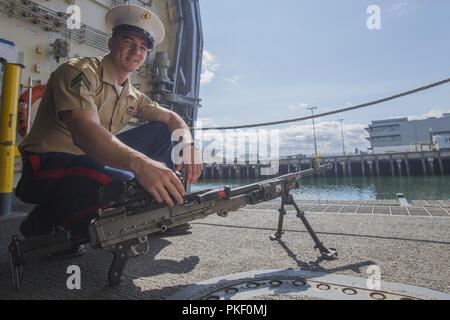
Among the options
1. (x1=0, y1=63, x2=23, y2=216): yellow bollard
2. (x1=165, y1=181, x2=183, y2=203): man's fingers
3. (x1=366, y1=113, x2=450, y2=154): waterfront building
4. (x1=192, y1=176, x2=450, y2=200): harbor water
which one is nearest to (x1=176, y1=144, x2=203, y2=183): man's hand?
(x1=165, y1=181, x2=183, y2=203): man's fingers

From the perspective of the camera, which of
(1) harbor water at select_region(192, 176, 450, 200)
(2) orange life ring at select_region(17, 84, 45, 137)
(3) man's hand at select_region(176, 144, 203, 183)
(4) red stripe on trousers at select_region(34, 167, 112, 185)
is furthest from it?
(1) harbor water at select_region(192, 176, 450, 200)

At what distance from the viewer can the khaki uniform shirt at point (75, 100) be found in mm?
1305

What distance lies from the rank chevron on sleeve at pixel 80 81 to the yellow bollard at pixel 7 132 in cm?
323

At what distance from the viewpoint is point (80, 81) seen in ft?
4.40

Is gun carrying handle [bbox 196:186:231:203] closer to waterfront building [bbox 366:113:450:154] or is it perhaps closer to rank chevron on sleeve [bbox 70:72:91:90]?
rank chevron on sleeve [bbox 70:72:91:90]

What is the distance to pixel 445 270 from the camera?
4.98ft

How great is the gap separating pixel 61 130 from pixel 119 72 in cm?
49

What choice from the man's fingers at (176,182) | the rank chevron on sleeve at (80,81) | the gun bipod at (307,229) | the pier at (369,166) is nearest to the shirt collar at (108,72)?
the rank chevron on sleeve at (80,81)

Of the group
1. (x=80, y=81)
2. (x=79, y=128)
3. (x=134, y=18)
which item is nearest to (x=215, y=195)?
(x=79, y=128)

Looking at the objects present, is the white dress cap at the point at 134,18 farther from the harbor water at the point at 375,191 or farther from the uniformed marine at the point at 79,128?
the harbor water at the point at 375,191

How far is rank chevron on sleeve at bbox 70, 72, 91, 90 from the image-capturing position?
1326 millimetres

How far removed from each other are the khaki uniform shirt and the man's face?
6 centimetres

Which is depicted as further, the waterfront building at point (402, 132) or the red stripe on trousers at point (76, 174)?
the waterfront building at point (402, 132)
